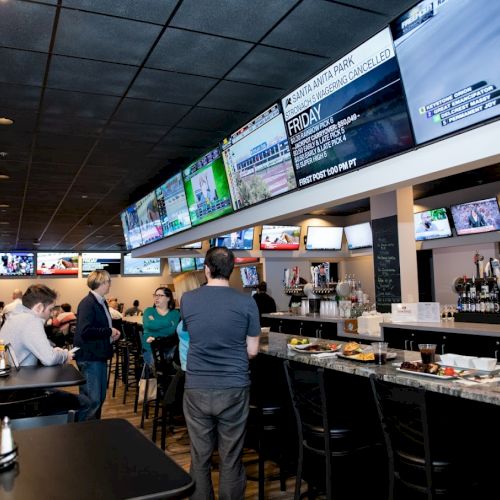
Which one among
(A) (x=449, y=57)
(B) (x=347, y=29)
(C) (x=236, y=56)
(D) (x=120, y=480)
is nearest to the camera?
(D) (x=120, y=480)

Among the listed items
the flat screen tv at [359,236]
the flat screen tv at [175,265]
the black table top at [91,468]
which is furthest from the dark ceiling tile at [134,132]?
the flat screen tv at [175,265]

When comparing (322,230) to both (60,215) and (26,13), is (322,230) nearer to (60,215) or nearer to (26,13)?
(60,215)

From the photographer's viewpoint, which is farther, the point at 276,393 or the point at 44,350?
the point at 276,393

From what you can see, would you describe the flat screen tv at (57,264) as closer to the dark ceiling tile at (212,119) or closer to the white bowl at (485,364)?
the dark ceiling tile at (212,119)

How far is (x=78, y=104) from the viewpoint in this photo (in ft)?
14.0

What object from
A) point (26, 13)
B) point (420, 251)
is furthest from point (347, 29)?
point (420, 251)

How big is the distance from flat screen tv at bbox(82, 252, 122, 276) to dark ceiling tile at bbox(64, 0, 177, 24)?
49.8 ft

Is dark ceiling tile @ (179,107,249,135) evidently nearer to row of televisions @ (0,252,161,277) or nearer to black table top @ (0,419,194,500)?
black table top @ (0,419,194,500)

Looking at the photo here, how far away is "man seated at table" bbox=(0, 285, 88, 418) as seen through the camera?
11.2 feet

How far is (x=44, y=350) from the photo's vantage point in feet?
11.7

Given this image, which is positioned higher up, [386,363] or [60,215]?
[60,215]

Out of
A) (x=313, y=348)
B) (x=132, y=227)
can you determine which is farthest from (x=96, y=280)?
(x=132, y=227)

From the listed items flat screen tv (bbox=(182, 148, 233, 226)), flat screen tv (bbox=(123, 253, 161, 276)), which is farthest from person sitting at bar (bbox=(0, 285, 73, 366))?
flat screen tv (bbox=(123, 253, 161, 276))

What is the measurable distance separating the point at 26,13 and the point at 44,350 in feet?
6.90
